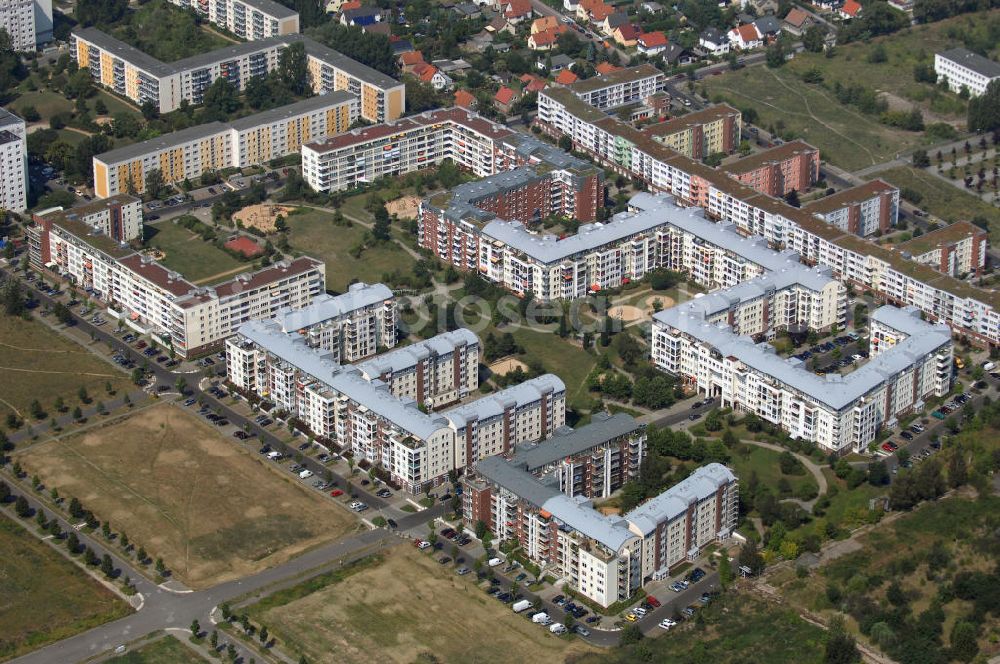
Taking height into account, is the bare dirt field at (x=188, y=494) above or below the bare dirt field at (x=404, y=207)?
below

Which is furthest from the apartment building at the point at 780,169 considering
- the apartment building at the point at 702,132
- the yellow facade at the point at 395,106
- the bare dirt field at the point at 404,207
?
the yellow facade at the point at 395,106

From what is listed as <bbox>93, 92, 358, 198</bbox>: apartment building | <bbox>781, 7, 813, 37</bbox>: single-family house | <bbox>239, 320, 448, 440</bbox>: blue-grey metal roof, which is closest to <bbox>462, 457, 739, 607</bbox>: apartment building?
<bbox>239, 320, 448, 440</bbox>: blue-grey metal roof

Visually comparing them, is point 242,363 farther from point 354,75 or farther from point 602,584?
point 354,75

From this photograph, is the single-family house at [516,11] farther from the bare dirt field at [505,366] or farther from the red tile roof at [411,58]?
the bare dirt field at [505,366]

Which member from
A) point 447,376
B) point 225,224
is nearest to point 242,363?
point 447,376

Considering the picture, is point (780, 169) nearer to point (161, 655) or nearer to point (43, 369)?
point (43, 369)

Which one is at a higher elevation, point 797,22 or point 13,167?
point 13,167

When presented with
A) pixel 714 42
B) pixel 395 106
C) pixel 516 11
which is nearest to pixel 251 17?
pixel 395 106
